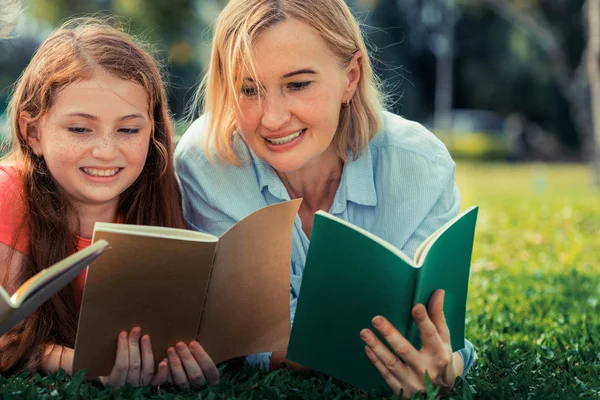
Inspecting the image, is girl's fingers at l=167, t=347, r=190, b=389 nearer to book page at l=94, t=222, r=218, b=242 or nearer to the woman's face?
book page at l=94, t=222, r=218, b=242

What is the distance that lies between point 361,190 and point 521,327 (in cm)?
108

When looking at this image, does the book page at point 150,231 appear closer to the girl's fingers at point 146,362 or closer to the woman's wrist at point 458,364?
the girl's fingers at point 146,362

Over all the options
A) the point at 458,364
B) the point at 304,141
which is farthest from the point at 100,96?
the point at 458,364

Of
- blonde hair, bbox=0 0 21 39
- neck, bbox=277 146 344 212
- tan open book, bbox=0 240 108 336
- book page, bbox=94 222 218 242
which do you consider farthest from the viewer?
blonde hair, bbox=0 0 21 39

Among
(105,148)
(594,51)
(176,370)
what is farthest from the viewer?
(594,51)

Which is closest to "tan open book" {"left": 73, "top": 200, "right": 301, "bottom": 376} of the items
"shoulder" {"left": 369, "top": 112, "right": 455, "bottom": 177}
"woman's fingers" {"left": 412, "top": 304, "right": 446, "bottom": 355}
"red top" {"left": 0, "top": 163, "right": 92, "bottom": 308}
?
"woman's fingers" {"left": 412, "top": 304, "right": 446, "bottom": 355}

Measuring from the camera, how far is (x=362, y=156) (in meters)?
3.31

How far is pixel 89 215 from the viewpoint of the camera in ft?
10.1

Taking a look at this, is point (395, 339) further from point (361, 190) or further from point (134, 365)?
point (361, 190)

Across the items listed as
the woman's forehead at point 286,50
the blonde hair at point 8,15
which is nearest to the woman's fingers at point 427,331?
the woman's forehead at point 286,50

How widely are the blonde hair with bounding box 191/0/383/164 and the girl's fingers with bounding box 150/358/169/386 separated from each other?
934 mm

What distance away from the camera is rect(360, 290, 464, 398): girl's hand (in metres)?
2.31

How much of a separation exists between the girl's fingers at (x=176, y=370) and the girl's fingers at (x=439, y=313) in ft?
2.56

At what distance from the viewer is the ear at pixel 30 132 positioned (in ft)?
9.77
